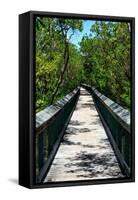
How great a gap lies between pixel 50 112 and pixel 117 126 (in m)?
0.76

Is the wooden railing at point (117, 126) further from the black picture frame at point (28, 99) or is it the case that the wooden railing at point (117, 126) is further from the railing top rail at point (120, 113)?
the black picture frame at point (28, 99)

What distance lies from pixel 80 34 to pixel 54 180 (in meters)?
1.40

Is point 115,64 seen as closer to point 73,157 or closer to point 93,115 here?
point 93,115

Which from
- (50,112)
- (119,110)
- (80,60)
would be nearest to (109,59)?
(80,60)

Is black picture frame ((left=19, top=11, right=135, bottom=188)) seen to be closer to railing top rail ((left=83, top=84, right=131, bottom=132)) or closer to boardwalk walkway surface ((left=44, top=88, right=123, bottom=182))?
boardwalk walkway surface ((left=44, top=88, right=123, bottom=182))

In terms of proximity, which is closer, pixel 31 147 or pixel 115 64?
pixel 31 147

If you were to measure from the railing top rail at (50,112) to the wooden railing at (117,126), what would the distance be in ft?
0.87

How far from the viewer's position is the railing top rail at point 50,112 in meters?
7.10

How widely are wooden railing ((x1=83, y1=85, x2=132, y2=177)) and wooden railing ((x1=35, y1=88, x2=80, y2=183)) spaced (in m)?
0.29

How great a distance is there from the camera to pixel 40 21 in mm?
7090

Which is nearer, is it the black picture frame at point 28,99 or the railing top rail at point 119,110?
the black picture frame at point 28,99

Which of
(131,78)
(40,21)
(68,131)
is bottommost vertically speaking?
(68,131)

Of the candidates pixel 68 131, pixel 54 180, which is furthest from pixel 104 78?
pixel 54 180

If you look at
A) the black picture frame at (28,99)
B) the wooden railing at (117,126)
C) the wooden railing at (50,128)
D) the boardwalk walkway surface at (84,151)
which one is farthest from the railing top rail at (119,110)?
the black picture frame at (28,99)
